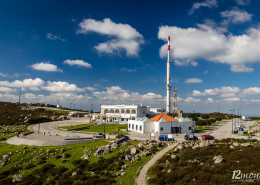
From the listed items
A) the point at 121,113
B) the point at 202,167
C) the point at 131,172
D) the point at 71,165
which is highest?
the point at 121,113

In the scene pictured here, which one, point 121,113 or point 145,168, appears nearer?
point 145,168

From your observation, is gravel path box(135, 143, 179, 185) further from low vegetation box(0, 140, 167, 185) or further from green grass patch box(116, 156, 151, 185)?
low vegetation box(0, 140, 167, 185)

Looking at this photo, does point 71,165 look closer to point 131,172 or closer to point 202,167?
point 131,172

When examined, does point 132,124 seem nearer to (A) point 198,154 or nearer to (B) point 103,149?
(B) point 103,149

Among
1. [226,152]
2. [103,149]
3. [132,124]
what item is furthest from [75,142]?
[226,152]

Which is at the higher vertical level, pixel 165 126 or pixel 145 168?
pixel 165 126

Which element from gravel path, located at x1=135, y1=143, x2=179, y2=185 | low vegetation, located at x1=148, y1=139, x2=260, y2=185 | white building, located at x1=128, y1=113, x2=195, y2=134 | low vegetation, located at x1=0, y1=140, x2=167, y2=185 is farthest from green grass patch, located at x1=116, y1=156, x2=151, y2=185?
white building, located at x1=128, y1=113, x2=195, y2=134

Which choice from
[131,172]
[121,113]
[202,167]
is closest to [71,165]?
[131,172]

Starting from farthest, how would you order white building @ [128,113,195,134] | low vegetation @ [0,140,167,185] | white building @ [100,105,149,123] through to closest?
white building @ [100,105,149,123], white building @ [128,113,195,134], low vegetation @ [0,140,167,185]
